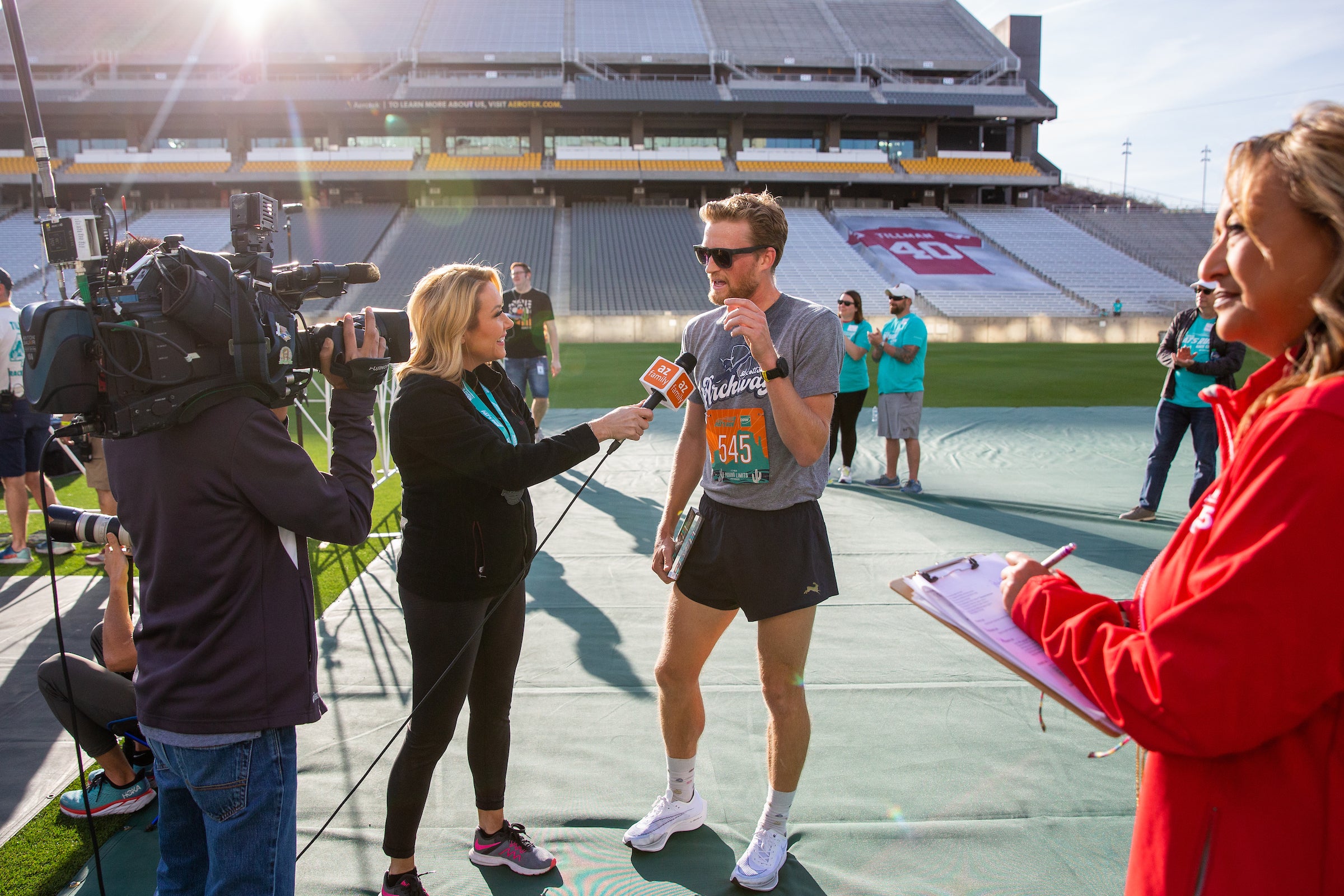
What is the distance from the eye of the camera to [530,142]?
124ft

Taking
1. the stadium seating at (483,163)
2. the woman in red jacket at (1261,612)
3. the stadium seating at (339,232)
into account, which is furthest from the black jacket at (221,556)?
the stadium seating at (483,163)

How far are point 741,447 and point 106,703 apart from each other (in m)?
2.11

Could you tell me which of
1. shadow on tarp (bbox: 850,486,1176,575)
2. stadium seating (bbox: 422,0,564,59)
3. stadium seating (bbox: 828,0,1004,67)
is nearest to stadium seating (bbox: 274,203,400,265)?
stadium seating (bbox: 422,0,564,59)

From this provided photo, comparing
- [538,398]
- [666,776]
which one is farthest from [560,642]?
[538,398]

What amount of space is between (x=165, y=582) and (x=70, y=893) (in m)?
1.43

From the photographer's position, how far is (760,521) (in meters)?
2.40

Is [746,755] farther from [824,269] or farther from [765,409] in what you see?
[824,269]

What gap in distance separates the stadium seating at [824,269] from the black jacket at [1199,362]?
71.6 feet

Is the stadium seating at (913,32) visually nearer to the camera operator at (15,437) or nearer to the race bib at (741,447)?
the camera operator at (15,437)

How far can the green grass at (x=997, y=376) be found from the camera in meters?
12.4

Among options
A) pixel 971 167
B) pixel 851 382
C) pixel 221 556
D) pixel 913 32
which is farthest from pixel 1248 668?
pixel 913 32

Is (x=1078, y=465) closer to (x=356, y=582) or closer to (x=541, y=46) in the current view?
(x=356, y=582)

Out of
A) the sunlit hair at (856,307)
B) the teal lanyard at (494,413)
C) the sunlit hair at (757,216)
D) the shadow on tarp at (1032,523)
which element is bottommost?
the shadow on tarp at (1032,523)

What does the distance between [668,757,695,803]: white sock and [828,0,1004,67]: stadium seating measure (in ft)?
145
